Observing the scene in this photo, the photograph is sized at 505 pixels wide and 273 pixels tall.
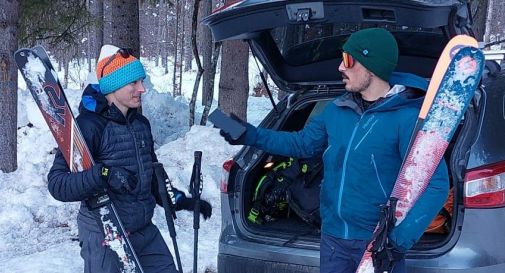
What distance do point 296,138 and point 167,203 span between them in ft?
3.02

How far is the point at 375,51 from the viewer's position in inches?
116

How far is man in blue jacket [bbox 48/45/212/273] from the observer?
341 centimetres

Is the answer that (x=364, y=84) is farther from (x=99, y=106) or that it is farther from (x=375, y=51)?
(x=99, y=106)

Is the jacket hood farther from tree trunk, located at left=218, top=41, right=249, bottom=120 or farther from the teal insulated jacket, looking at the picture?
tree trunk, located at left=218, top=41, right=249, bottom=120

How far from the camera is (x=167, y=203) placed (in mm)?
3760

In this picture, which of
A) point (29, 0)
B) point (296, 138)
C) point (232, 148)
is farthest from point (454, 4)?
point (29, 0)

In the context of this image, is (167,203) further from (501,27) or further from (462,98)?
(501,27)

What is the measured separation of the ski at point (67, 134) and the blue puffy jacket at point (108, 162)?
2.1 inches

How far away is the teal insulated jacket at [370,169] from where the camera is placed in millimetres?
2742

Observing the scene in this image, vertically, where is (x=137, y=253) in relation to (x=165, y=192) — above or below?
below

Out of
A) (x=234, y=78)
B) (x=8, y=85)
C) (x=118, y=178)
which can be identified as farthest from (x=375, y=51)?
(x=234, y=78)

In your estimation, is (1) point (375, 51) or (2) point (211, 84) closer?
(1) point (375, 51)

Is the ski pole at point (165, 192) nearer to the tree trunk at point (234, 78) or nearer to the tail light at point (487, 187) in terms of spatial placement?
the tail light at point (487, 187)

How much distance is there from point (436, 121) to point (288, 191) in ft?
5.03
